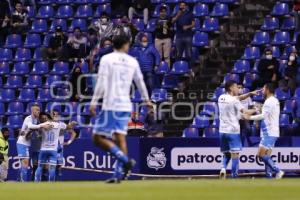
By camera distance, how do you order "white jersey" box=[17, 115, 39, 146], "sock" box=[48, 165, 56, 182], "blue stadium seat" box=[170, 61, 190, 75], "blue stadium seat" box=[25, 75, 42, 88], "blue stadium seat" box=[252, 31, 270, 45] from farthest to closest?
1. "blue stadium seat" box=[25, 75, 42, 88]
2. "blue stadium seat" box=[170, 61, 190, 75]
3. "blue stadium seat" box=[252, 31, 270, 45]
4. "white jersey" box=[17, 115, 39, 146]
5. "sock" box=[48, 165, 56, 182]

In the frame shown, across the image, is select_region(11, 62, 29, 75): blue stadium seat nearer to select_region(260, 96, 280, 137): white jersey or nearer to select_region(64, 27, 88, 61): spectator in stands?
select_region(64, 27, 88, 61): spectator in stands

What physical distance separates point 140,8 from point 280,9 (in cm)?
486

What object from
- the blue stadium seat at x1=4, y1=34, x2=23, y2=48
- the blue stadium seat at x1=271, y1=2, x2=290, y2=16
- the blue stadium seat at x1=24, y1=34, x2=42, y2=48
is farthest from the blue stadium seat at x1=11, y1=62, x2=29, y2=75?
the blue stadium seat at x1=271, y1=2, x2=290, y2=16

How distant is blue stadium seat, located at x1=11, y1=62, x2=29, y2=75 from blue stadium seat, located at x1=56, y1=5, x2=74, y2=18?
2.23 metres

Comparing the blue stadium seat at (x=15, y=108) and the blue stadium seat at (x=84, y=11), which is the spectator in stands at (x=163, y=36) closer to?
the blue stadium seat at (x=84, y=11)

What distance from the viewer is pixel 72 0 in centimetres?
3353

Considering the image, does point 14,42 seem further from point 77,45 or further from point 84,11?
point 77,45

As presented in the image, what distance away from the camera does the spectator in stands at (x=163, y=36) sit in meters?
29.8

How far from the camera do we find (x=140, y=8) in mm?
31859

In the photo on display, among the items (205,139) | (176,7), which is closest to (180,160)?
(205,139)

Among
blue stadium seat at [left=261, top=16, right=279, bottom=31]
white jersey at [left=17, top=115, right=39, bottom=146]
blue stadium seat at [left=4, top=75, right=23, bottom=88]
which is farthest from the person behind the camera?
blue stadium seat at [left=4, top=75, right=23, bottom=88]

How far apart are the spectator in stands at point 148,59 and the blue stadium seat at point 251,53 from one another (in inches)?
109

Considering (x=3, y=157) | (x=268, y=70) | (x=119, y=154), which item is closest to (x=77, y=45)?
(x=3, y=157)

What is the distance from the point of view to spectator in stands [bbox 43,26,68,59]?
31.2m
